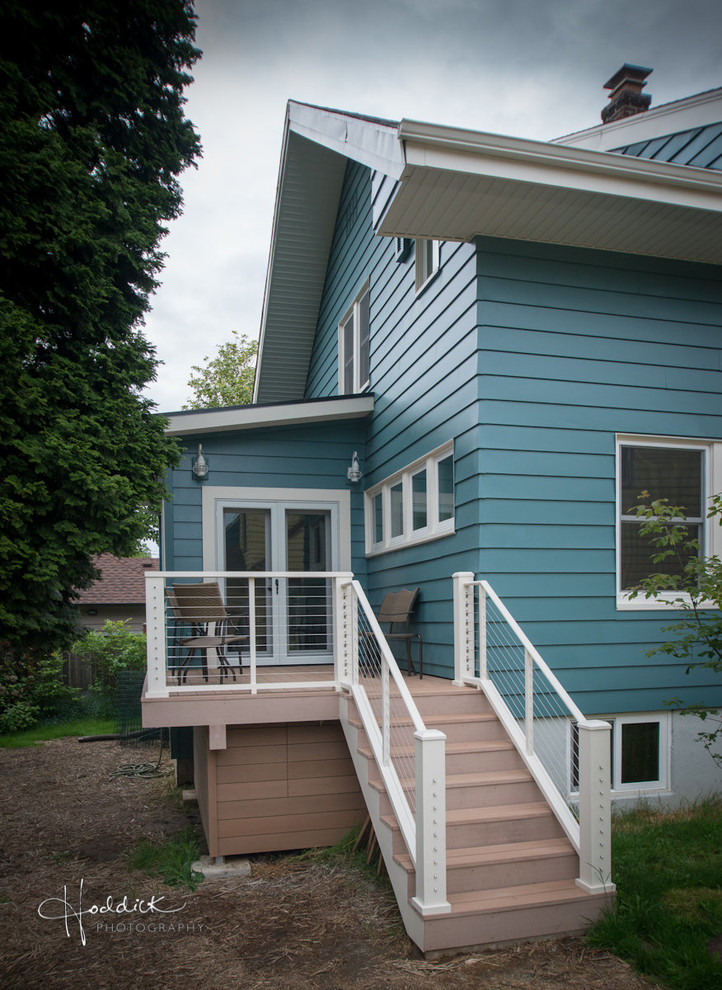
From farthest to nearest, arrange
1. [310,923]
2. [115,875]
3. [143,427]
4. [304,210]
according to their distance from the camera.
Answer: [304,210] < [143,427] < [115,875] < [310,923]

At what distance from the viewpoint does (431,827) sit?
12.5ft

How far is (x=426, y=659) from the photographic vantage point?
22.7 feet

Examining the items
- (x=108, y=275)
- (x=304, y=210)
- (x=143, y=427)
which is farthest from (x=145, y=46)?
(x=304, y=210)

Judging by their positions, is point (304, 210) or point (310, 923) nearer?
point (310, 923)

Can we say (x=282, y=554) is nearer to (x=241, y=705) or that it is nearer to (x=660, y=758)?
(x=241, y=705)

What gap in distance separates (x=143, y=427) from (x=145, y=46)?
3296mm

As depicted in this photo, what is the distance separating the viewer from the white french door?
848 cm

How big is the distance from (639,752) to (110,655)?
1137cm

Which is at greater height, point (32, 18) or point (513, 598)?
point (32, 18)

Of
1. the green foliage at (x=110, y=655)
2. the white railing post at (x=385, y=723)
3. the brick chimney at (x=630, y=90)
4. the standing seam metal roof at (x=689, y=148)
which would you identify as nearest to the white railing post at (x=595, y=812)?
the white railing post at (x=385, y=723)

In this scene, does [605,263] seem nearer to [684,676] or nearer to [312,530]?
[684,676]

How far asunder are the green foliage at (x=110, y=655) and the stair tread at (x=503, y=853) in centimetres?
1091

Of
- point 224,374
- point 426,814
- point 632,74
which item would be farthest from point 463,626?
point 224,374

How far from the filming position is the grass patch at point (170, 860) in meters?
5.34
